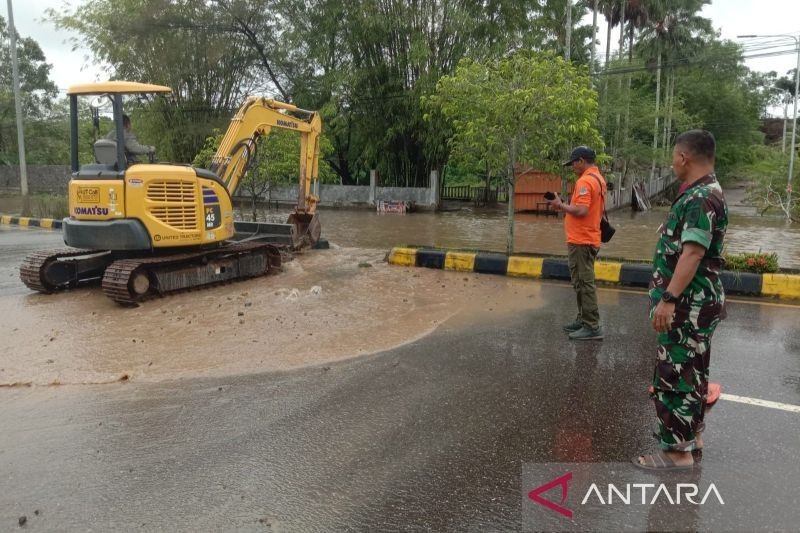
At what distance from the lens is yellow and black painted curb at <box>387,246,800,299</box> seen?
832cm

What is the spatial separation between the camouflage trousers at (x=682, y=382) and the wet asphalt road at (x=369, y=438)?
0.84 feet

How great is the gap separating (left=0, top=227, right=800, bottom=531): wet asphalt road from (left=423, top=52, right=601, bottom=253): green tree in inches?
199

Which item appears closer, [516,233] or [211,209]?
[211,209]

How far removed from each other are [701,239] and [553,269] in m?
6.43

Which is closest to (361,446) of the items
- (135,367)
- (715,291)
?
(715,291)

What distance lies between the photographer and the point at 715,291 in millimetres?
3377

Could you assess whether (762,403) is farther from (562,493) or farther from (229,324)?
(229,324)

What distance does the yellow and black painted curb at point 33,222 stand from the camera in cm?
1886

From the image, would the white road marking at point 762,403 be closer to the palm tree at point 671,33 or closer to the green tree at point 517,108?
the green tree at point 517,108

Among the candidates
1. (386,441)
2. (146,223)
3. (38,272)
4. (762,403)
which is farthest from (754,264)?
(38,272)

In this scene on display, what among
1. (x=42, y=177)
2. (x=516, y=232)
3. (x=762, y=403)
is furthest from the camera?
(x=42, y=177)

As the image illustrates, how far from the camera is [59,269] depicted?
8.84 m

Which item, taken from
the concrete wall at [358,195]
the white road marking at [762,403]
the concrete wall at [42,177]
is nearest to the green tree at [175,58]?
the concrete wall at [358,195]

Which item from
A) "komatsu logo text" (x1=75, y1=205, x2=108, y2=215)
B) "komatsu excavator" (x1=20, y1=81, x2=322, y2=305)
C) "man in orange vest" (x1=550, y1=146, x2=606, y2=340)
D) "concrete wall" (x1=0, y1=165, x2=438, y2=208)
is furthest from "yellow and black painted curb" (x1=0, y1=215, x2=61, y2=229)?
"man in orange vest" (x1=550, y1=146, x2=606, y2=340)
